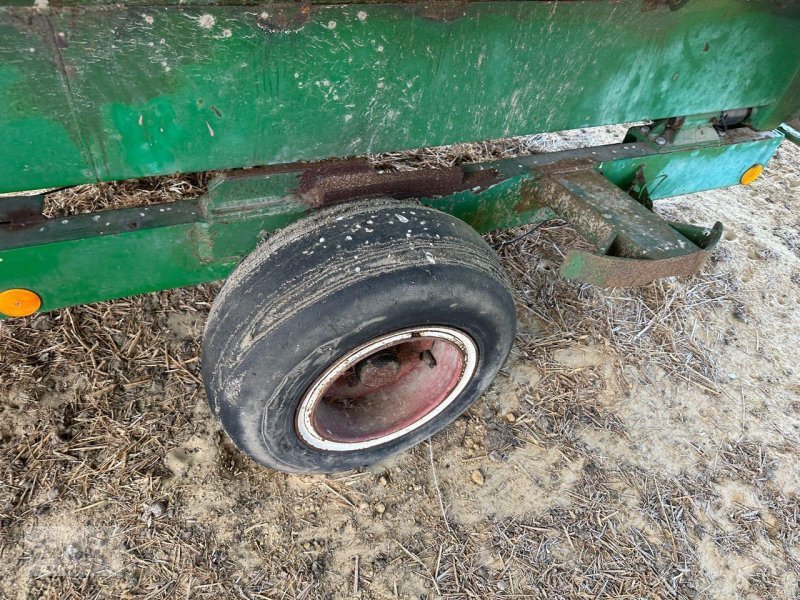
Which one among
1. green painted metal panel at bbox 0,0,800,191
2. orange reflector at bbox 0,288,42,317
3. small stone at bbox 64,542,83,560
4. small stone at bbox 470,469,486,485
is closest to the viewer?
green painted metal panel at bbox 0,0,800,191

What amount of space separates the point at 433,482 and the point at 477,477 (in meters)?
0.22

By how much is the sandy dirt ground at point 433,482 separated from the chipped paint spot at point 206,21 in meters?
1.69

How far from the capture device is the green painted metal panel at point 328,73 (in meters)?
1.51

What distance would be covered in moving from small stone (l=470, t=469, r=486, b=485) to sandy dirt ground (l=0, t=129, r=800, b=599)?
1 centimetres

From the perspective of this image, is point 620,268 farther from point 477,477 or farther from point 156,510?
point 156,510

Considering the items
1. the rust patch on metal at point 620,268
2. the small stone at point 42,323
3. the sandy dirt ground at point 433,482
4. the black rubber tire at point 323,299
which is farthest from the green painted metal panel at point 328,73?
the small stone at point 42,323

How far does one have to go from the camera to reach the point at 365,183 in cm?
216

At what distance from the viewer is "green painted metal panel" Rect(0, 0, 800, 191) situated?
1515mm

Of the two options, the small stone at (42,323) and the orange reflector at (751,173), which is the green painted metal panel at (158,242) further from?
the orange reflector at (751,173)

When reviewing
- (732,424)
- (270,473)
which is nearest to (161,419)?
(270,473)

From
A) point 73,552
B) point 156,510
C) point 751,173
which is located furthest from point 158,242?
point 751,173

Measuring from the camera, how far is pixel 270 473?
2639 mm

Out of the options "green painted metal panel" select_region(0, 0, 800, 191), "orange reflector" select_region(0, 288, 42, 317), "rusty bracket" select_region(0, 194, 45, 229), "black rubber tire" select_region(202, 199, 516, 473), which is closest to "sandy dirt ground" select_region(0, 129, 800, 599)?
"black rubber tire" select_region(202, 199, 516, 473)

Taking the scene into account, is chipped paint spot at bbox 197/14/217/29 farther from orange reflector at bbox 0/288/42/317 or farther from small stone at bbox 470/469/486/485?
small stone at bbox 470/469/486/485
